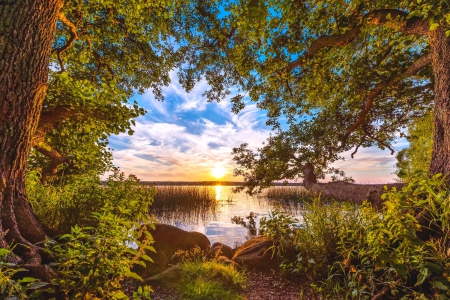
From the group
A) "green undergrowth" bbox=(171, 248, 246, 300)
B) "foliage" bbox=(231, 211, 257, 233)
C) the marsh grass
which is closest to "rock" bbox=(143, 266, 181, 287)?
"green undergrowth" bbox=(171, 248, 246, 300)

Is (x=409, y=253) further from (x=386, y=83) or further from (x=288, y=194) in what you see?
(x=288, y=194)

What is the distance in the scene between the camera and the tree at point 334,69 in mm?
3780

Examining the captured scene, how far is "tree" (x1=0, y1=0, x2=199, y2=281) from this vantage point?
2.25m

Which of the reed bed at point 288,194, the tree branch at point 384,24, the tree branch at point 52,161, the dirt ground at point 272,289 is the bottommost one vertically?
the dirt ground at point 272,289

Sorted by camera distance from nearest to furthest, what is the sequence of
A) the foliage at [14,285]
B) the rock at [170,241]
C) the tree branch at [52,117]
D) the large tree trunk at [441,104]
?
the foliage at [14,285] → the large tree trunk at [441,104] → the tree branch at [52,117] → the rock at [170,241]

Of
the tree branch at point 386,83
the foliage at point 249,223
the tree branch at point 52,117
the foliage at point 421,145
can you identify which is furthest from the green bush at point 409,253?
the foliage at point 421,145

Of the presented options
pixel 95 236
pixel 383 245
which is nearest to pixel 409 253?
pixel 383 245

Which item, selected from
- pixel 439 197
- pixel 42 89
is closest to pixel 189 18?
pixel 42 89

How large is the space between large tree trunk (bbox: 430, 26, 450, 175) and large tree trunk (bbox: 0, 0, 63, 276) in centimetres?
550

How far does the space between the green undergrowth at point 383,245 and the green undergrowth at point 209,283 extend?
1.21m

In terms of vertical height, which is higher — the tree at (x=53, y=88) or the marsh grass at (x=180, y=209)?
the tree at (x=53, y=88)

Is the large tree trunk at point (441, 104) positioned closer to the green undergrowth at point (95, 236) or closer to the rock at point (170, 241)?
the green undergrowth at point (95, 236)

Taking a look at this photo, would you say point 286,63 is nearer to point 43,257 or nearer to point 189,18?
point 189,18

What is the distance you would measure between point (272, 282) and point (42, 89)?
202 inches
